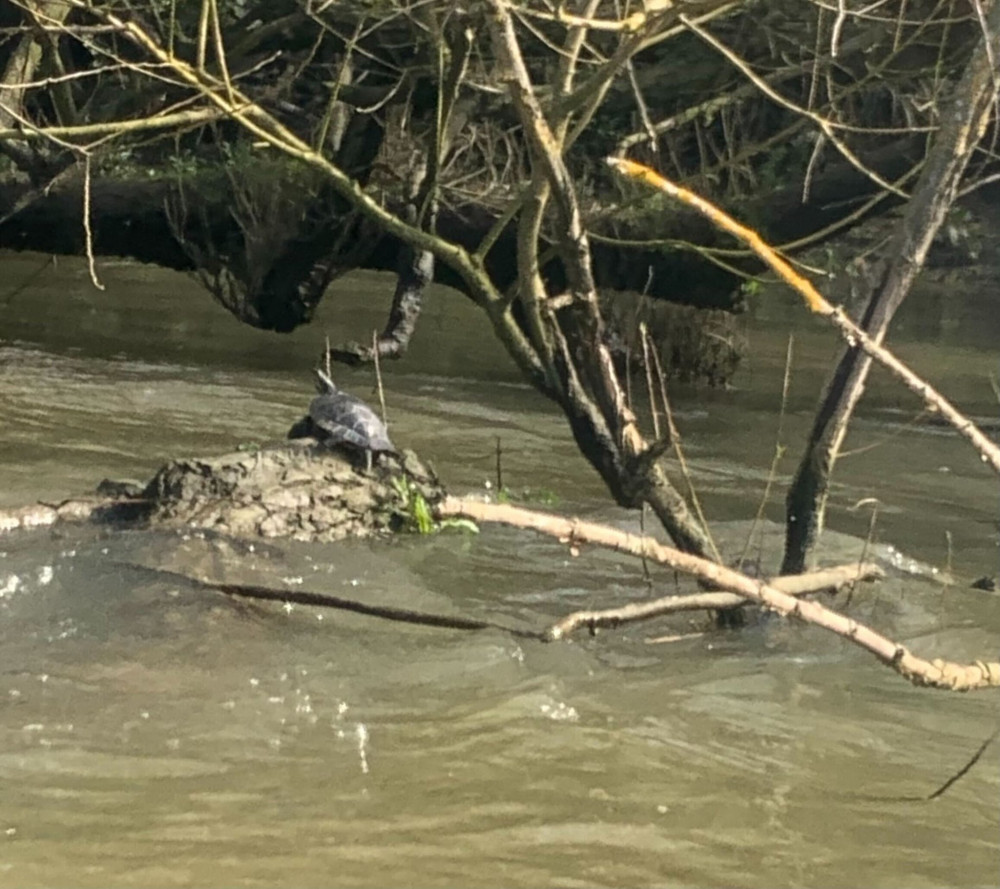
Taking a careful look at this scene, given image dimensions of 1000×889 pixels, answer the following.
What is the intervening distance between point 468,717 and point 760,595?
1.22m

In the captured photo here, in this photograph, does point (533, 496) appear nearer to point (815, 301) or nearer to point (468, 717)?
point (468, 717)

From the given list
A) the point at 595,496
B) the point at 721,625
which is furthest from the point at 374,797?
the point at 595,496

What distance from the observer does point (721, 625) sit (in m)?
5.57

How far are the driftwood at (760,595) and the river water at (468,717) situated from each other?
477 millimetres

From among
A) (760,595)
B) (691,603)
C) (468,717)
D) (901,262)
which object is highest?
(901,262)

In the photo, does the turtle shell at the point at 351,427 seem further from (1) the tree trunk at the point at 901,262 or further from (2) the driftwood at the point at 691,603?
(2) the driftwood at the point at 691,603

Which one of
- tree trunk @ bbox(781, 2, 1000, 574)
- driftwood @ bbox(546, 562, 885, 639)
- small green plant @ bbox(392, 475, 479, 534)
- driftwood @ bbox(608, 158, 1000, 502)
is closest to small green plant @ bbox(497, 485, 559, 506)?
small green plant @ bbox(392, 475, 479, 534)

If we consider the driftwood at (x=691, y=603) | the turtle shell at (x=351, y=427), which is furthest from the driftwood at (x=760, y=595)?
the turtle shell at (x=351, y=427)

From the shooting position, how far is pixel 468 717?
4461 mm

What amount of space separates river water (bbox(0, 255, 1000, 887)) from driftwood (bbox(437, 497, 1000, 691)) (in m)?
0.48

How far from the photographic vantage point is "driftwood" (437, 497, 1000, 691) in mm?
3461

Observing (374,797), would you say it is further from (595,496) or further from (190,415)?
(190,415)

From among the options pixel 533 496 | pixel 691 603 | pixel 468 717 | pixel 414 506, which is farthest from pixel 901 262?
pixel 533 496

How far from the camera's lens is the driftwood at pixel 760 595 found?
3.46 metres
